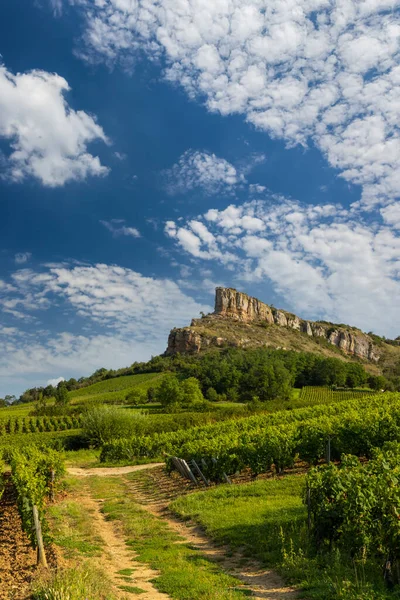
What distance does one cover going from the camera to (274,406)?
2421 inches

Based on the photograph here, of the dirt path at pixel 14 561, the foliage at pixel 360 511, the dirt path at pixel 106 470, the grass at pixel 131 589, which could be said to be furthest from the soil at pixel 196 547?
the dirt path at pixel 106 470

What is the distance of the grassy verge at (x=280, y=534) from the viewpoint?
6.98 metres

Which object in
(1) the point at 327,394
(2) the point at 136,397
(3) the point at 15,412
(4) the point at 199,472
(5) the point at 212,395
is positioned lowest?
(3) the point at 15,412

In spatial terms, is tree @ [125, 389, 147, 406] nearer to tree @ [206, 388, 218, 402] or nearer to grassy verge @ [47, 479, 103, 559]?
tree @ [206, 388, 218, 402]

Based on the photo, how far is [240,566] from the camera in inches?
356

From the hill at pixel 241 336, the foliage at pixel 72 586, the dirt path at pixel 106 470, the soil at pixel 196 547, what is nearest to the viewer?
the foliage at pixel 72 586

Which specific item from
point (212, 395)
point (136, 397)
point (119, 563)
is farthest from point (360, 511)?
point (212, 395)

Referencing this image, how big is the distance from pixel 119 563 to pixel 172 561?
130 centimetres

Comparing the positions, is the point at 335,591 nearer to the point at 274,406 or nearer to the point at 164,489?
the point at 164,489

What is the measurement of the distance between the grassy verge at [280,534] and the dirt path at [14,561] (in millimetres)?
4710

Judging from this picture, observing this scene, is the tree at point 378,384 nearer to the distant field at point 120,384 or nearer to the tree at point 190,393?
the tree at point 190,393

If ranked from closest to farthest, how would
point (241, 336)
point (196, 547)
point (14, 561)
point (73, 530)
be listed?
point (14, 561)
point (196, 547)
point (73, 530)
point (241, 336)

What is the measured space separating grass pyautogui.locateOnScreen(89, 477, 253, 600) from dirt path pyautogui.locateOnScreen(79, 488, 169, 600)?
0.19m

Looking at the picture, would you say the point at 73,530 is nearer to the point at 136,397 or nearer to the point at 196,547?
the point at 196,547
